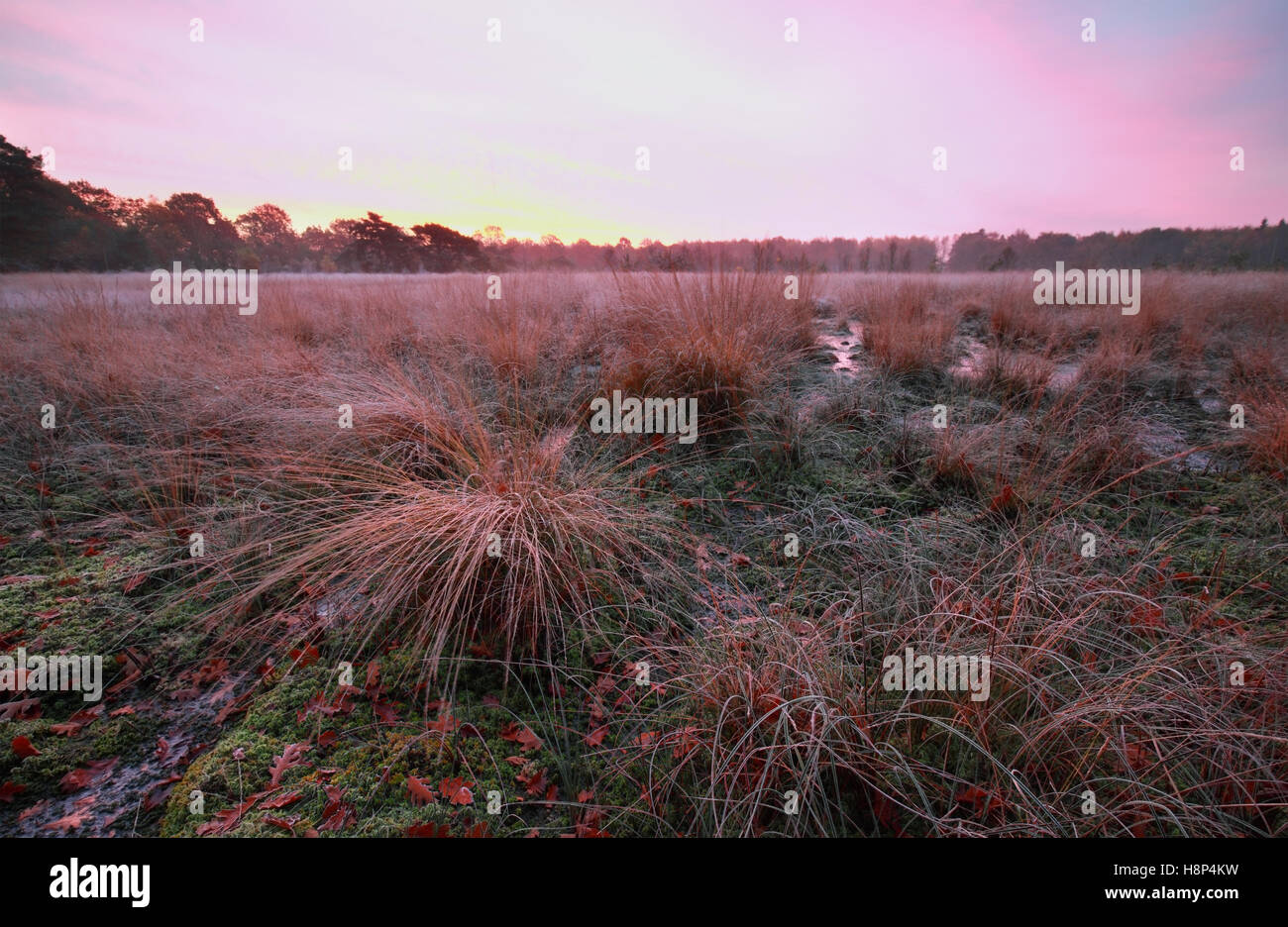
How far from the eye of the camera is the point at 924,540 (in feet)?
7.87

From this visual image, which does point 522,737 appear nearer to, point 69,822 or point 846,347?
point 69,822

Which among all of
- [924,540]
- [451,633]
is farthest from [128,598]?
[924,540]

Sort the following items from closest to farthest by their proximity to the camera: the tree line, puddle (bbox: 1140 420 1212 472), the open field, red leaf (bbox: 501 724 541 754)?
the open field, red leaf (bbox: 501 724 541 754), puddle (bbox: 1140 420 1212 472), the tree line

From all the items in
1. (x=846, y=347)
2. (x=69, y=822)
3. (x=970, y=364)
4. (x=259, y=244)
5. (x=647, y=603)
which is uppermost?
(x=259, y=244)

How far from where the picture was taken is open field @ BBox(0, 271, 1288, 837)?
1.38m

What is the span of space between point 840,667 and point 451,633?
4.58 feet

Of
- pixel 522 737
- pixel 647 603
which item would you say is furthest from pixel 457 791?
pixel 647 603

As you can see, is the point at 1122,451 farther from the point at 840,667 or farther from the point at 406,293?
the point at 406,293

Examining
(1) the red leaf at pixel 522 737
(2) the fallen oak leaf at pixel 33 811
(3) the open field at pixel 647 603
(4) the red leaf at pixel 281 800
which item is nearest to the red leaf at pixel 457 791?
(3) the open field at pixel 647 603

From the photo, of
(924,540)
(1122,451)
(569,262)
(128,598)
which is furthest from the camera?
(569,262)

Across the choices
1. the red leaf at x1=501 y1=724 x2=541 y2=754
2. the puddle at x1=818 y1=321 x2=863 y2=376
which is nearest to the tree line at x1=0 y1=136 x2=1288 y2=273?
the puddle at x1=818 y1=321 x2=863 y2=376

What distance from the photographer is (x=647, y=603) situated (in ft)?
7.16

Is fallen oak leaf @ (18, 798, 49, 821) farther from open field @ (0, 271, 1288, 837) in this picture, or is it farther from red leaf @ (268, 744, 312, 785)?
red leaf @ (268, 744, 312, 785)
